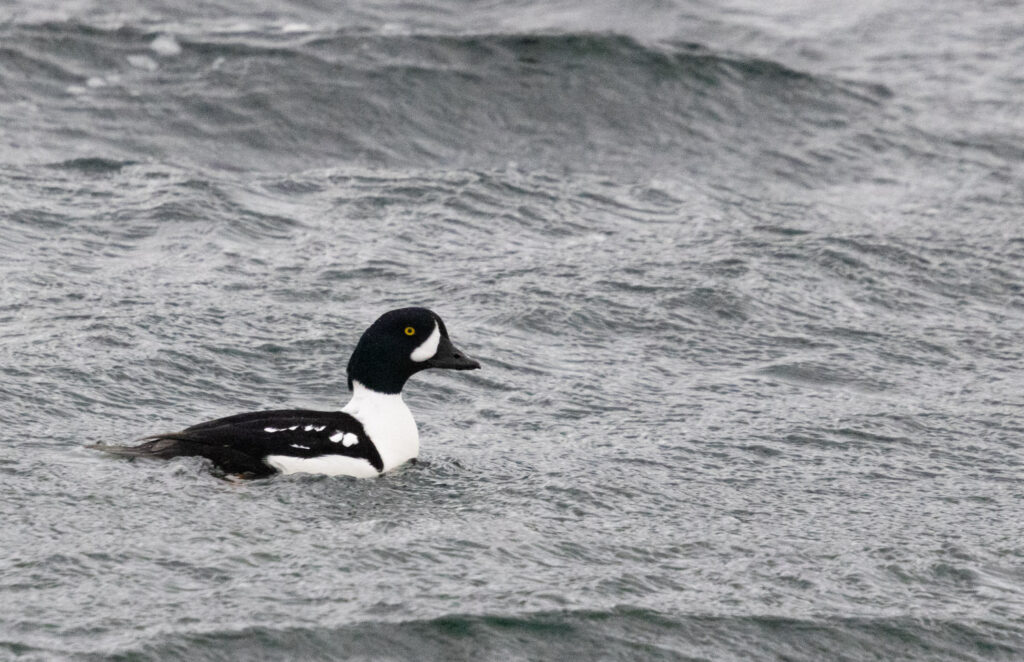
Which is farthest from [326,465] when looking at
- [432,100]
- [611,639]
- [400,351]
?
[432,100]

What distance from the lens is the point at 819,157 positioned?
15.8 metres

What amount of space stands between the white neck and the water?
7.8 inches

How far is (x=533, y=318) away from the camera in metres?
11.4

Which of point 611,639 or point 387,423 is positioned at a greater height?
point 387,423

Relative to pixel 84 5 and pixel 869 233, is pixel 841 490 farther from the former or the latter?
pixel 84 5

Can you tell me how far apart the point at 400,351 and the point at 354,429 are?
53 centimetres

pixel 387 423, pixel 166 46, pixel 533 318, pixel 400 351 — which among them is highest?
pixel 166 46

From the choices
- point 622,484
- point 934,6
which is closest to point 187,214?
point 622,484

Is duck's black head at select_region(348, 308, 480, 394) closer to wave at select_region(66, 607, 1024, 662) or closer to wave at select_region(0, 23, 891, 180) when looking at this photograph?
wave at select_region(66, 607, 1024, 662)

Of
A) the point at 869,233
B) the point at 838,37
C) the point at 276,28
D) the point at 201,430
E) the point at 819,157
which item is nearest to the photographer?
the point at 201,430

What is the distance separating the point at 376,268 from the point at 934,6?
445 inches

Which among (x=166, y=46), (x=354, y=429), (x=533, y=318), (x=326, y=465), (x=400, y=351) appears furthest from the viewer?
(x=166, y=46)

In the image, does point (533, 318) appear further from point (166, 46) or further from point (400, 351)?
point (166, 46)

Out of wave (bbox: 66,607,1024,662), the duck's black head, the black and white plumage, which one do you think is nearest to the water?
wave (bbox: 66,607,1024,662)
